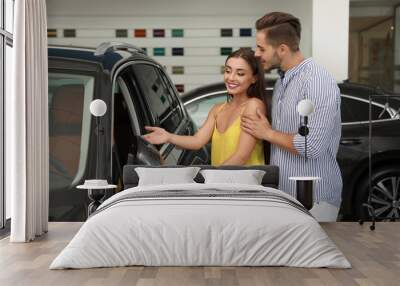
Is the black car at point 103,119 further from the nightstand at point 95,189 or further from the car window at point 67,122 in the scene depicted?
the nightstand at point 95,189

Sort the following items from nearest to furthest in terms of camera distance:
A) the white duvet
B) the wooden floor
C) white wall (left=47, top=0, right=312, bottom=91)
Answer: the wooden floor, the white duvet, white wall (left=47, top=0, right=312, bottom=91)

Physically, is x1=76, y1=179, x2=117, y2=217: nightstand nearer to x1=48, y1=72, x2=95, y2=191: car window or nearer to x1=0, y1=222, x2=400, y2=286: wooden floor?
x1=48, y1=72, x2=95, y2=191: car window

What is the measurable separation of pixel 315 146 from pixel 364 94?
0.81m

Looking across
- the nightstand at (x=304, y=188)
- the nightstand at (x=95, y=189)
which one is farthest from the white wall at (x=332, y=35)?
the nightstand at (x=95, y=189)

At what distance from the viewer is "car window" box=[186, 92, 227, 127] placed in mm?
6266

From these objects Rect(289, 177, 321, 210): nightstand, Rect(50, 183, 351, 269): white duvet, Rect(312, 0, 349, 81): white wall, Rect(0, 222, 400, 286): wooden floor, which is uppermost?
Rect(312, 0, 349, 81): white wall

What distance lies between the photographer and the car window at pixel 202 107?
6266 mm

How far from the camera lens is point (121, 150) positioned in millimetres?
6133

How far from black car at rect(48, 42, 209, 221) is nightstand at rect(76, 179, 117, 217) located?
204 millimetres

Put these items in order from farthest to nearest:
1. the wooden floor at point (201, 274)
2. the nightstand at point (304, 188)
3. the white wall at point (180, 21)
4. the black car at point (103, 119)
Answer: the white wall at point (180, 21) → the black car at point (103, 119) → the nightstand at point (304, 188) → the wooden floor at point (201, 274)

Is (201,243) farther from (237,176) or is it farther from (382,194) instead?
(382,194)

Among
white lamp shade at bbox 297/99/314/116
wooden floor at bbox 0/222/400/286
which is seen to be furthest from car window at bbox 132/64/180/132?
wooden floor at bbox 0/222/400/286

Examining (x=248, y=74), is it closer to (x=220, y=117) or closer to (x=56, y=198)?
(x=220, y=117)

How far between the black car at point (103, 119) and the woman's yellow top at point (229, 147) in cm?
12
